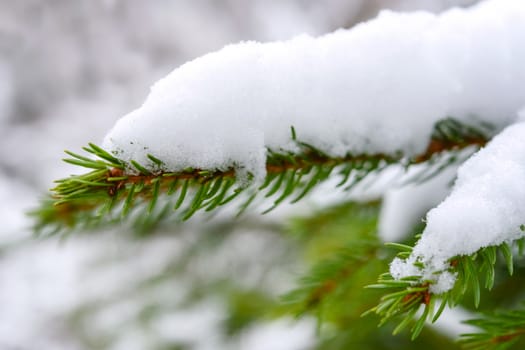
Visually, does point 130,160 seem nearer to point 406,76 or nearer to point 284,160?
point 284,160

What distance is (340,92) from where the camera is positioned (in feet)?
1.76

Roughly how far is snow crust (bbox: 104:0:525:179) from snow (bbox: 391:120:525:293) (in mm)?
154

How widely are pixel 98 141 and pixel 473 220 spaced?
3.67 metres

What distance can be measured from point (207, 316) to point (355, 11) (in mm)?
2439

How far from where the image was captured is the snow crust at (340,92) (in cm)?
45

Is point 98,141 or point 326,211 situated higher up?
point 98,141

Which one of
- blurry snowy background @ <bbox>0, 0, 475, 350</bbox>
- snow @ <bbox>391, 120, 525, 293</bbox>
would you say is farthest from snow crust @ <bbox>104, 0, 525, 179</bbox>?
blurry snowy background @ <bbox>0, 0, 475, 350</bbox>

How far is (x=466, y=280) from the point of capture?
369 mm

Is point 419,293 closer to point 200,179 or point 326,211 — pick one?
point 200,179

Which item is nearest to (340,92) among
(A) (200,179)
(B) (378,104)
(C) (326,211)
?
(B) (378,104)

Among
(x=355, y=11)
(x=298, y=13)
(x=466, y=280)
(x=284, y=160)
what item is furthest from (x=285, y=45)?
(x=298, y=13)

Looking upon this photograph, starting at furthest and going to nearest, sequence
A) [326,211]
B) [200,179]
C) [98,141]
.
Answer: [98,141], [326,211], [200,179]

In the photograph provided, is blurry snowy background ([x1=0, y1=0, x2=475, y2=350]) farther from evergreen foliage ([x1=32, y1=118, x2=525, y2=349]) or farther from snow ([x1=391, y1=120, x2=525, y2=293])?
snow ([x1=391, y1=120, x2=525, y2=293])

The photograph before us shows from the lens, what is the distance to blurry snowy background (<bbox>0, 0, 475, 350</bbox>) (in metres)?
1.81
